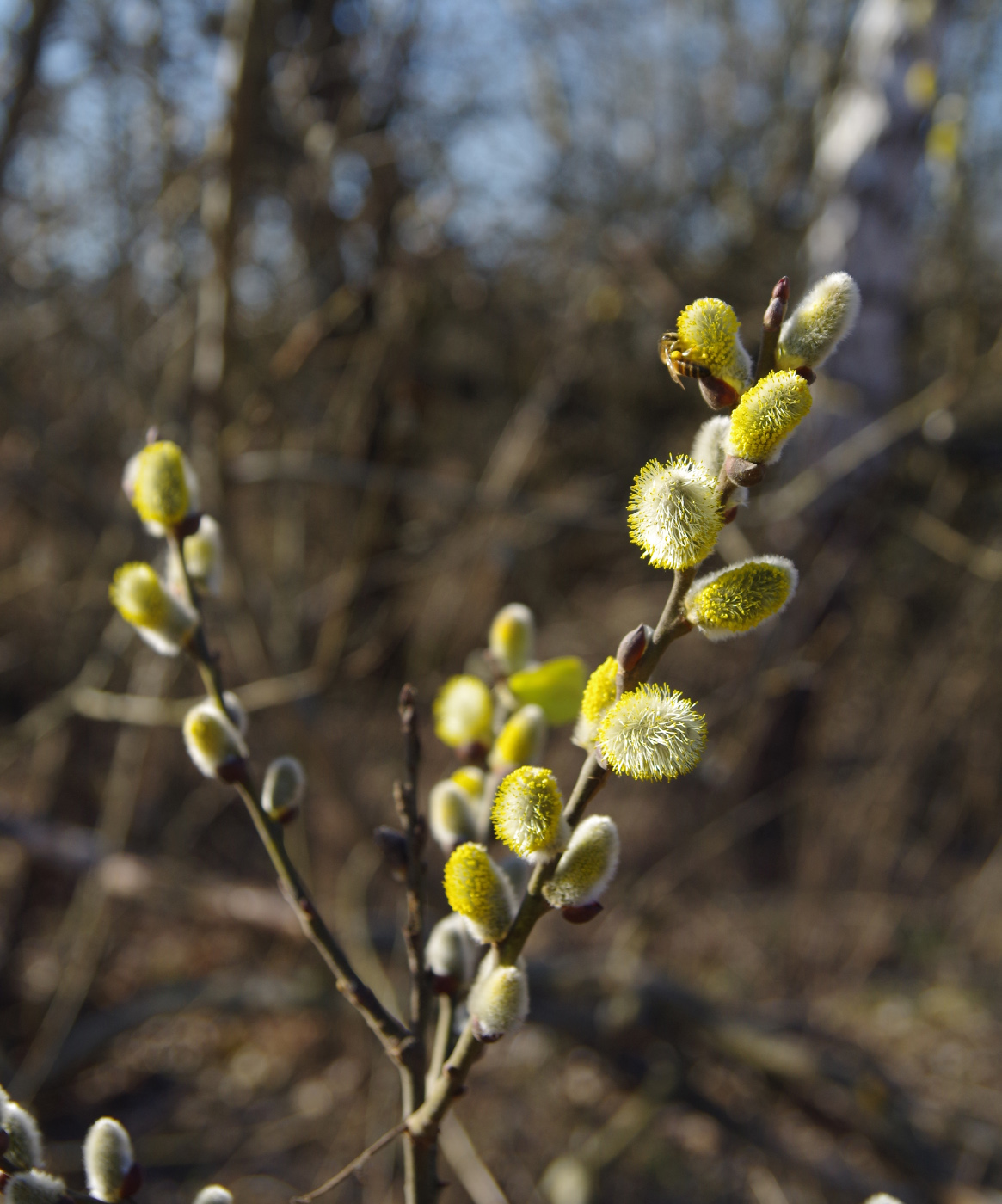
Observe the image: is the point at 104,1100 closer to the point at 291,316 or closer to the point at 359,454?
the point at 359,454

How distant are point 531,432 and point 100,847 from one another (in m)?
1.77

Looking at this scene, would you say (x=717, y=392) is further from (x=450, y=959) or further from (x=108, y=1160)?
(x=108, y=1160)

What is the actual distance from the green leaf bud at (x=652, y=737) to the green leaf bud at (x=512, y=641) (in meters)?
0.34

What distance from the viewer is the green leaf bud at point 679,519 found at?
0.40m

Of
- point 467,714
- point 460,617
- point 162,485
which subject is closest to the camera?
point 162,485

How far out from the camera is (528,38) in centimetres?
396

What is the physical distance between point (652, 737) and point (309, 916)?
0.99 ft

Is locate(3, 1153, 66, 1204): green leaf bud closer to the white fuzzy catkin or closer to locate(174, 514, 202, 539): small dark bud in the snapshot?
the white fuzzy catkin

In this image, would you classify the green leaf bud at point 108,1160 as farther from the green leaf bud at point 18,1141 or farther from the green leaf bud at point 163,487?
the green leaf bud at point 163,487

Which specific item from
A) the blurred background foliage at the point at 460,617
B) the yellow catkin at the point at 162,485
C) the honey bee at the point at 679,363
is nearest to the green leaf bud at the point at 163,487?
the yellow catkin at the point at 162,485

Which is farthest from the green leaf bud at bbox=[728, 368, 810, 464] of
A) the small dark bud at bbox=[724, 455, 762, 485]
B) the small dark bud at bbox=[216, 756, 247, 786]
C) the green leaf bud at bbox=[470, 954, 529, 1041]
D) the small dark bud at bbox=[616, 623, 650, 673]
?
the small dark bud at bbox=[216, 756, 247, 786]

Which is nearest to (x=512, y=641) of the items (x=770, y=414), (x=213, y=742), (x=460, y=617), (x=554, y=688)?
(x=554, y=688)

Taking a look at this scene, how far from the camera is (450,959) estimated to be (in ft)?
1.84

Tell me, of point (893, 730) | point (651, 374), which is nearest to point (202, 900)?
point (893, 730)
